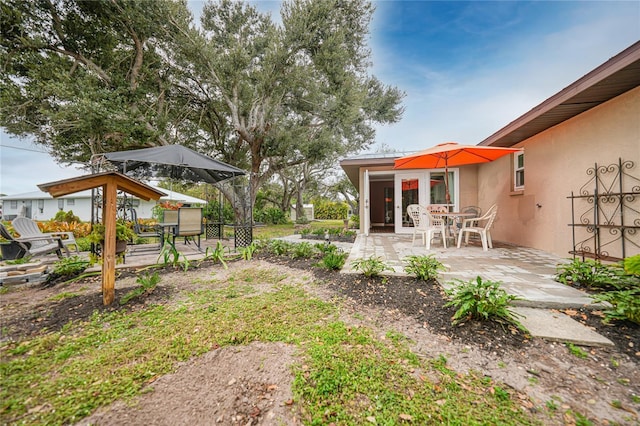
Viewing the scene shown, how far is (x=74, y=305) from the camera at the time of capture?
259 cm

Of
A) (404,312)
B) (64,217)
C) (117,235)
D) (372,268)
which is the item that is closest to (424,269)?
(372,268)

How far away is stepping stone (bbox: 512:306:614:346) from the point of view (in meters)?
1.86

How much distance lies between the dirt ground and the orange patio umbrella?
3.45 m

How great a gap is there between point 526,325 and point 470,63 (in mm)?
10205

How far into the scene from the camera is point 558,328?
2.01m

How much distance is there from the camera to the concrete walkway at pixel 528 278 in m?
2.00

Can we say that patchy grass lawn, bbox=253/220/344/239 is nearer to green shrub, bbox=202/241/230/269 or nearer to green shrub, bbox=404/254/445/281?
green shrub, bbox=202/241/230/269

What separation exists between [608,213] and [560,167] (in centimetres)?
120

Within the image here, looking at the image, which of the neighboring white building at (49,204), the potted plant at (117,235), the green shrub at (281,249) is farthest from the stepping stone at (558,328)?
the neighboring white building at (49,204)

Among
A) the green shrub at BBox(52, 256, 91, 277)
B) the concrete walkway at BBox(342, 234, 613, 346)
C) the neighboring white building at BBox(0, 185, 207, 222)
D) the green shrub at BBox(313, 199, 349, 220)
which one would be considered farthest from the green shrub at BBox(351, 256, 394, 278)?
the green shrub at BBox(313, 199, 349, 220)

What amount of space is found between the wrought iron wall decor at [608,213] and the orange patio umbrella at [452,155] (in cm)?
137

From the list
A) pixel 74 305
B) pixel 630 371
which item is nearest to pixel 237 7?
pixel 74 305

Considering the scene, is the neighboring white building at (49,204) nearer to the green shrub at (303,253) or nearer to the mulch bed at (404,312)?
the green shrub at (303,253)

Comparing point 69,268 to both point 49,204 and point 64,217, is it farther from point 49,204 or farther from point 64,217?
point 49,204
